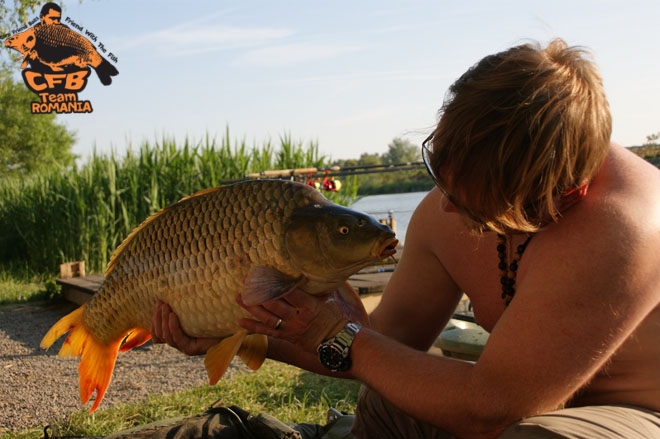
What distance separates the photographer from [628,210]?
1.37 meters

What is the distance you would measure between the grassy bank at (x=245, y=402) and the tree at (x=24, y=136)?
2340 cm

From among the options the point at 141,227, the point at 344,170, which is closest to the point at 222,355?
the point at 141,227

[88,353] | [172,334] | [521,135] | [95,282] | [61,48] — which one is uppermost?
[61,48]

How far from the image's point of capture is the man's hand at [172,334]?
1774 mm

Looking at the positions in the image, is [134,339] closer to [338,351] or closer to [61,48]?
[338,351]

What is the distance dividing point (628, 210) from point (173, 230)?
107 centimetres

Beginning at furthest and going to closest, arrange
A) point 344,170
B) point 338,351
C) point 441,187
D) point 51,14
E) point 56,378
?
point 51,14 < point 344,170 < point 56,378 < point 338,351 < point 441,187

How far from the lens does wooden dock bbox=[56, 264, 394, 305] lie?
5.23 metres

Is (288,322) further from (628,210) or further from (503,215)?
(628,210)

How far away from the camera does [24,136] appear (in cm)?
2672

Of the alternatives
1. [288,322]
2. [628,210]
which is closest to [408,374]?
[288,322]

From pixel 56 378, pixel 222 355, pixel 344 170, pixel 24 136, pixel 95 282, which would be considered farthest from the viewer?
pixel 24 136

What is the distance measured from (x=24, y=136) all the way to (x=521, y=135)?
92.5ft

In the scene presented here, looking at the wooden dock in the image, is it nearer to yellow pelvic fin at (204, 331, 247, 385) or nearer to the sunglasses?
yellow pelvic fin at (204, 331, 247, 385)
